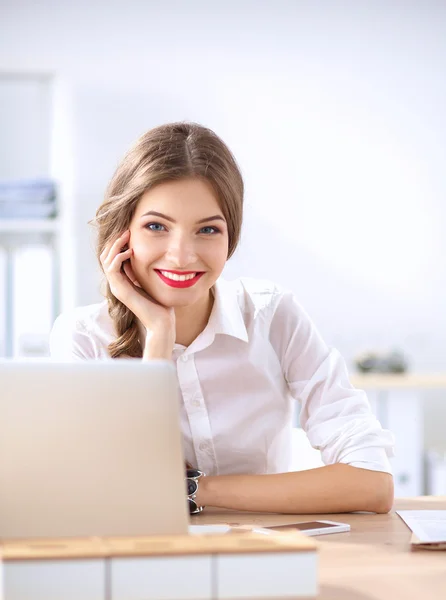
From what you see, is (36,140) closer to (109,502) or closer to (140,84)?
(140,84)

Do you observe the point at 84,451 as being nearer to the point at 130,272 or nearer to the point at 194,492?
the point at 194,492

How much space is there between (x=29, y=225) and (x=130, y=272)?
1872mm

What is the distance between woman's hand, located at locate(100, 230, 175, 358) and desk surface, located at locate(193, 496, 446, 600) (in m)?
0.33

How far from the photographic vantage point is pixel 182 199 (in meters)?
1.62

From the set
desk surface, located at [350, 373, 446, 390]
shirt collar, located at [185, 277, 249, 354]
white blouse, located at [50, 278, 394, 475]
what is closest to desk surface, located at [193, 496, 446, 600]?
white blouse, located at [50, 278, 394, 475]

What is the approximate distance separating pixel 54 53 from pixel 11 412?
3.35 m

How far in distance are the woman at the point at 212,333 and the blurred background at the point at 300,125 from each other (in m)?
2.20

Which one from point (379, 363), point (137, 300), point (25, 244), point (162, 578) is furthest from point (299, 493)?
point (25, 244)

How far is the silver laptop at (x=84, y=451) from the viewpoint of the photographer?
0.95m

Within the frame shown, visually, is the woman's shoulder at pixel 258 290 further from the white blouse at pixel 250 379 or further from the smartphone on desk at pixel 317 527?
the smartphone on desk at pixel 317 527

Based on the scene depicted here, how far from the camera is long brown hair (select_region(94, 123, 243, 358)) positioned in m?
1.64

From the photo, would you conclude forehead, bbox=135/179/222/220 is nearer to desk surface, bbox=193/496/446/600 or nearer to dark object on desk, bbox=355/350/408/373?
desk surface, bbox=193/496/446/600

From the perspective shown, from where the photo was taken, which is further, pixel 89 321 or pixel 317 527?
pixel 89 321

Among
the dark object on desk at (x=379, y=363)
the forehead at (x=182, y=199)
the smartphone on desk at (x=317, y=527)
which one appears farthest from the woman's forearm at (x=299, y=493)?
the dark object on desk at (x=379, y=363)
